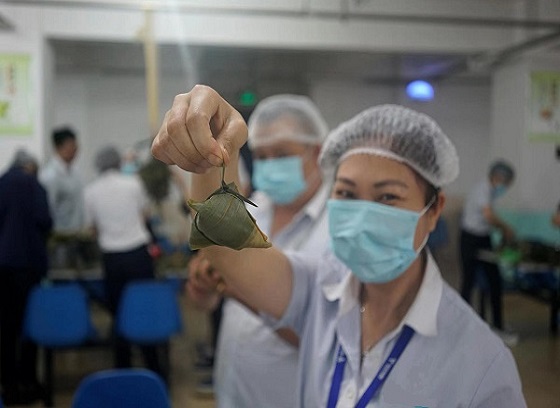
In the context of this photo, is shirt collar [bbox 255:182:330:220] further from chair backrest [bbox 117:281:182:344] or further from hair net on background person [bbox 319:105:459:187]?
chair backrest [bbox 117:281:182:344]

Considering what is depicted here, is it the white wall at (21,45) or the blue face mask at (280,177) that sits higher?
the white wall at (21,45)

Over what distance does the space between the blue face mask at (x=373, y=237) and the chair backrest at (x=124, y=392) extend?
67 cm

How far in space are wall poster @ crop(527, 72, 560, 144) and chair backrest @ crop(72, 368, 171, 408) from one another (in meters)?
0.89

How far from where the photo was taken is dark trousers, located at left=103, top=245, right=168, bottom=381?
2424 millimetres

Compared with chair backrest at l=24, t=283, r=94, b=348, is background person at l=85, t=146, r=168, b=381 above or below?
above

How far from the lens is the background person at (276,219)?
0.99 meters

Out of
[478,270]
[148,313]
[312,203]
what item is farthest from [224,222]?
[148,313]

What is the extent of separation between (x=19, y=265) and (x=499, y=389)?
1953 millimetres

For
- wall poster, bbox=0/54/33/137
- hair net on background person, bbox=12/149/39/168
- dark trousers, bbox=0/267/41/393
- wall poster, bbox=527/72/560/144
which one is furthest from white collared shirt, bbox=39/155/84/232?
wall poster, bbox=527/72/560/144

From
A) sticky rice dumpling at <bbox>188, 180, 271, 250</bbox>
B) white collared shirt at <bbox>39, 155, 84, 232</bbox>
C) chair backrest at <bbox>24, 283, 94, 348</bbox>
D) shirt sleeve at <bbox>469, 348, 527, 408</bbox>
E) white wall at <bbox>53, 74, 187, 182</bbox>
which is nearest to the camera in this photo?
sticky rice dumpling at <bbox>188, 180, 271, 250</bbox>

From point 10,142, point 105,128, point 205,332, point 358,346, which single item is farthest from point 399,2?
point 105,128

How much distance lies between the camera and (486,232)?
0.88 m

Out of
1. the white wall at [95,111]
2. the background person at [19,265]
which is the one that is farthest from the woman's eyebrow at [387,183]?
the white wall at [95,111]

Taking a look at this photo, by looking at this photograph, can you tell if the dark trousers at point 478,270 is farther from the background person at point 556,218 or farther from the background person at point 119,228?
the background person at point 119,228
